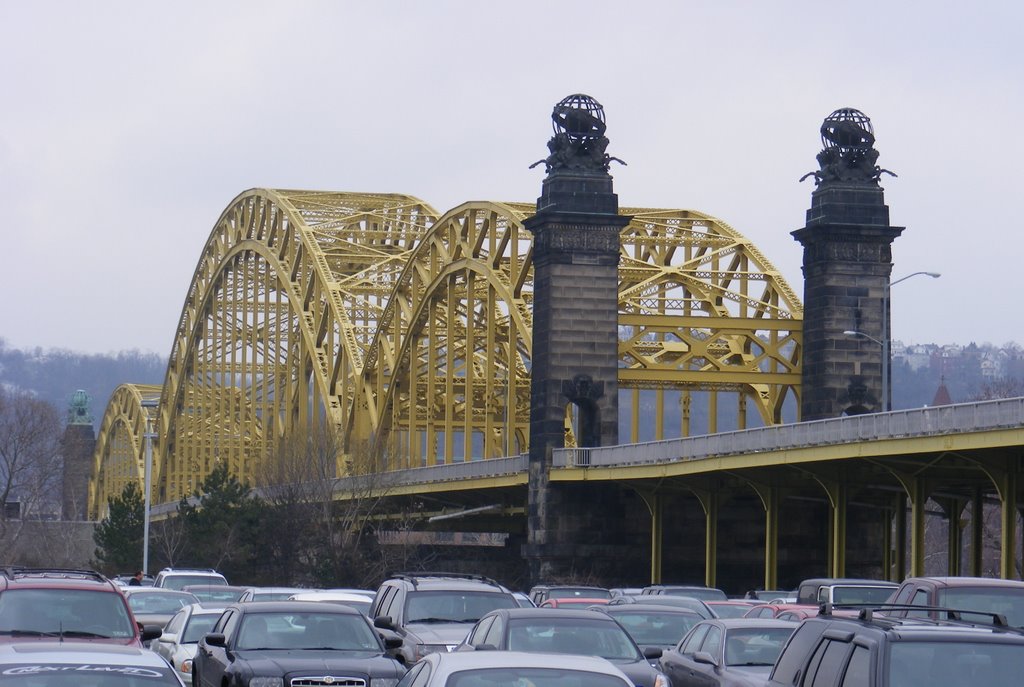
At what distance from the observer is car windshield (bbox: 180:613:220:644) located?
2897cm

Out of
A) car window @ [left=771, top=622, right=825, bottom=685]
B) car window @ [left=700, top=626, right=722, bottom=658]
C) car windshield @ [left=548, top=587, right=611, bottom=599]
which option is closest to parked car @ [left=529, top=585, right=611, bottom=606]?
car windshield @ [left=548, top=587, right=611, bottom=599]

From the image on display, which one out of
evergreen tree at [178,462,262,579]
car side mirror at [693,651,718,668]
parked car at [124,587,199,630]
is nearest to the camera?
car side mirror at [693,651,718,668]

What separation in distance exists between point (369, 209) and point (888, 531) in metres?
45.5

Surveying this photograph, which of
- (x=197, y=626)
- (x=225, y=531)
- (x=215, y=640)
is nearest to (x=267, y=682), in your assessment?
(x=215, y=640)

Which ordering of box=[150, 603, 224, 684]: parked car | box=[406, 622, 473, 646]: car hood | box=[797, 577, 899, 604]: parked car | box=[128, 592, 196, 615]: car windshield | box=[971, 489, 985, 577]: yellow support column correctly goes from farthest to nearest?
box=[971, 489, 985, 577]: yellow support column, box=[128, 592, 196, 615]: car windshield, box=[797, 577, 899, 604]: parked car, box=[150, 603, 224, 684]: parked car, box=[406, 622, 473, 646]: car hood

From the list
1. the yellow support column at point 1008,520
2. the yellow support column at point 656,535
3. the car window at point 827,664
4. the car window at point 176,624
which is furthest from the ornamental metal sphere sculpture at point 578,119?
the car window at point 827,664

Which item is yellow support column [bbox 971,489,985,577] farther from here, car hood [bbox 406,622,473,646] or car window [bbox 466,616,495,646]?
car window [bbox 466,616,495,646]

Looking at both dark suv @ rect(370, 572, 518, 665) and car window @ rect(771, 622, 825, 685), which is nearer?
car window @ rect(771, 622, 825, 685)

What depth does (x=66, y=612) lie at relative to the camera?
72.3 feet

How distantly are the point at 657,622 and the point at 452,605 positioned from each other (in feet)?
11.3

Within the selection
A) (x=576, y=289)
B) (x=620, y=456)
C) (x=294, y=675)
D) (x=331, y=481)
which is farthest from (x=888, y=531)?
(x=294, y=675)

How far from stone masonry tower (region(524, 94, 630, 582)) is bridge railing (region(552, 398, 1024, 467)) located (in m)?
1.75

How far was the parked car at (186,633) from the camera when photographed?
28.3 m

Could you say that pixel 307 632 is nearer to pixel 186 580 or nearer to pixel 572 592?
pixel 572 592
